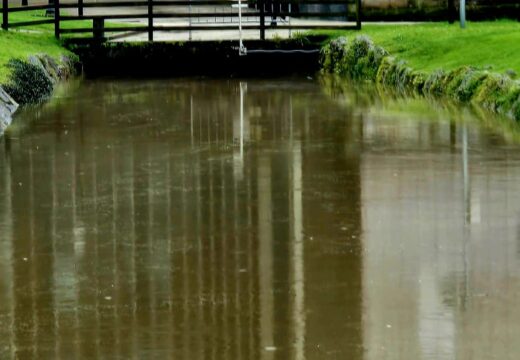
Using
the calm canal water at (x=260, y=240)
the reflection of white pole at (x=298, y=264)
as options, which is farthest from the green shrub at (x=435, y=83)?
the reflection of white pole at (x=298, y=264)

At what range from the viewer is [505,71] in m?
26.5

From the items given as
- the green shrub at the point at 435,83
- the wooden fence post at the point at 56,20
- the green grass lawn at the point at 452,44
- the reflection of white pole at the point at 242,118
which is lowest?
the reflection of white pole at the point at 242,118

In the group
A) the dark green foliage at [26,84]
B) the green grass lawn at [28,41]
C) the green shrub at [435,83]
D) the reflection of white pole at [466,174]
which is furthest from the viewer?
the green grass lawn at [28,41]

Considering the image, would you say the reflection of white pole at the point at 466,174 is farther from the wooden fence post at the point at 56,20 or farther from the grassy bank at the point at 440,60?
the wooden fence post at the point at 56,20

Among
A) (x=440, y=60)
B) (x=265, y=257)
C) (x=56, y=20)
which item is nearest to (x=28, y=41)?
(x=56, y=20)

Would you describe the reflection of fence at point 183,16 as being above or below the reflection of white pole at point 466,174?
above

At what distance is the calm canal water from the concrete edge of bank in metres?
1.13

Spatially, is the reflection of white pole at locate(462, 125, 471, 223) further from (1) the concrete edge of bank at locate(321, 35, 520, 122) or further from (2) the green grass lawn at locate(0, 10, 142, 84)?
(2) the green grass lawn at locate(0, 10, 142, 84)

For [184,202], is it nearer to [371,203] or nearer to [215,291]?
[371,203]

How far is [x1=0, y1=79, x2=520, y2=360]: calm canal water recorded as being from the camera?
11.7 metres

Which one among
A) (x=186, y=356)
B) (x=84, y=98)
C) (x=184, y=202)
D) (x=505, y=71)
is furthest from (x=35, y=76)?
(x=186, y=356)

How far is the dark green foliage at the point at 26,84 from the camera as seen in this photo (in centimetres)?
2853

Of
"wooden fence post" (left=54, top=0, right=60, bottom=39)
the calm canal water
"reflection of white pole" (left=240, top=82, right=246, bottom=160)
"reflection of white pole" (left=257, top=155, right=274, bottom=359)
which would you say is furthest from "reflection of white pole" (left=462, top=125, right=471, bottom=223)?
"wooden fence post" (left=54, top=0, right=60, bottom=39)

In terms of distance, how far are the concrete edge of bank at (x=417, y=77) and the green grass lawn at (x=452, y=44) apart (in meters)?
0.27
